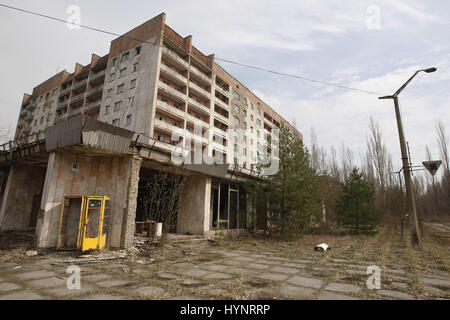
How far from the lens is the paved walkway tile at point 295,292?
411 cm

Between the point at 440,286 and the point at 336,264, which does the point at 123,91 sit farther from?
the point at 440,286

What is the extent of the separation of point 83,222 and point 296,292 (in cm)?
748

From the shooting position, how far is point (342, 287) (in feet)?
15.4

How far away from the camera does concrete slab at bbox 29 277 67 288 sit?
4.65 m

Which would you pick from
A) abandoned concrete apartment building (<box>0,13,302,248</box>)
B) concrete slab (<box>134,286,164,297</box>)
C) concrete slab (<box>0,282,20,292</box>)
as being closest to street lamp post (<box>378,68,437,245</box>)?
abandoned concrete apartment building (<box>0,13,302,248</box>)

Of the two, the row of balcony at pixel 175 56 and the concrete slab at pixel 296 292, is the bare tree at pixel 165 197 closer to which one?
the concrete slab at pixel 296 292

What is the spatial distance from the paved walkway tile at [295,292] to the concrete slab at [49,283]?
4.42m

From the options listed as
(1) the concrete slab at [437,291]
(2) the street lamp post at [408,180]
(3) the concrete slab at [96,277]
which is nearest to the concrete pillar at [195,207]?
(3) the concrete slab at [96,277]

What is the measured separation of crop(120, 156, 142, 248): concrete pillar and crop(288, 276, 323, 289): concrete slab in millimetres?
6507

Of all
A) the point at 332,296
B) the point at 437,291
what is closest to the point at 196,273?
the point at 332,296

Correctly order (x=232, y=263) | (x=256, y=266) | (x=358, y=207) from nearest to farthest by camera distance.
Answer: (x=256, y=266), (x=232, y=263), (x=358, y=207)

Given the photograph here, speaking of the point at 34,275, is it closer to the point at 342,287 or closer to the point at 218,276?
the point at 218,276
